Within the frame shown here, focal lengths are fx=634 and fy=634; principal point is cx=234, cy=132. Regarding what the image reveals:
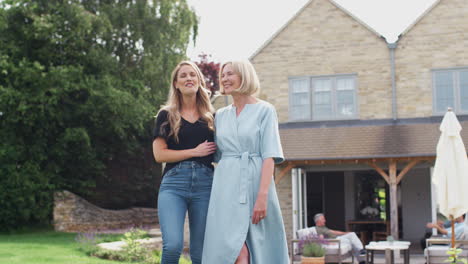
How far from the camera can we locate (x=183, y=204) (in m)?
4.22

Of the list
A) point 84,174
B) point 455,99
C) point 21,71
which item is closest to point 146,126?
point 84,174

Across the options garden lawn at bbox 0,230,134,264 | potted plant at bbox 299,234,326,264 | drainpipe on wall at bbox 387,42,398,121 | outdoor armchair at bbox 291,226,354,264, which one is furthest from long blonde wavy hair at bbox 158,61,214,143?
drainpipe on wall at bbox 387,42,398,121

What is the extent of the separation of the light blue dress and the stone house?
1105 cm

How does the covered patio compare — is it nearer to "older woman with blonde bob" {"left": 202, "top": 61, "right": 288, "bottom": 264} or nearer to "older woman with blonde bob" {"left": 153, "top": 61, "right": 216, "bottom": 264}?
"older woman with blonde bob" {"left": 153, "top": 61, "right": 216, "bottom": 264}

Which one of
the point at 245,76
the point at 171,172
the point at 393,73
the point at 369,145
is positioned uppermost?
the point at 393,73

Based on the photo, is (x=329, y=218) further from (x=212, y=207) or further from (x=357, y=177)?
(x=212, y=207)

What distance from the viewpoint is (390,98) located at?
16594 millimetres

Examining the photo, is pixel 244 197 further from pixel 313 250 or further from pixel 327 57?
pixel 327 57

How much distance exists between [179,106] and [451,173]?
7.17 metres

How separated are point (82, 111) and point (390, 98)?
10.3 meters

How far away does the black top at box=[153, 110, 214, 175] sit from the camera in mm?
4355

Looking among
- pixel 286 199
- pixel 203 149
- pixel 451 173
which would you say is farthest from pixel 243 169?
pixel 286 199

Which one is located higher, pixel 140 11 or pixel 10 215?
pixel 140 11

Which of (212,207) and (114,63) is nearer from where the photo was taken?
(212,207)
